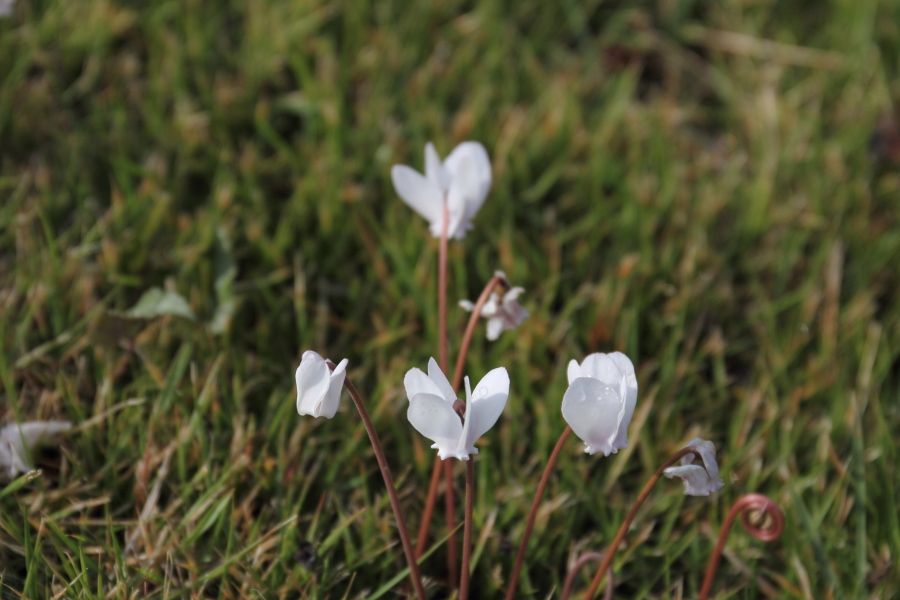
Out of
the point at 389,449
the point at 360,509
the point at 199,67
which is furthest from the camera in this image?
the point at 199,67

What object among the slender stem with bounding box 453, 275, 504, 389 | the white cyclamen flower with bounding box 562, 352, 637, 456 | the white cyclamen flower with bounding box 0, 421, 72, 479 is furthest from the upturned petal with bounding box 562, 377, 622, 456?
the white cyclamen flower with bounding box 0, 421, 72, 479

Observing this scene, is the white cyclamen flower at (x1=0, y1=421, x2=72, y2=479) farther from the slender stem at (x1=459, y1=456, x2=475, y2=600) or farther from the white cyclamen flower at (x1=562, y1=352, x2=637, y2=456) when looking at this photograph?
the white cyclamen flower at (x1=562, y1=352, x2=637, y2=456)

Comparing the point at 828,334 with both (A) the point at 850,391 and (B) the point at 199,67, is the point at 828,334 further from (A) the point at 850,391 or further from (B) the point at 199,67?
(B) the point at 199,67

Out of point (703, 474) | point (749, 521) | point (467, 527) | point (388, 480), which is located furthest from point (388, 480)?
point (749, 521)

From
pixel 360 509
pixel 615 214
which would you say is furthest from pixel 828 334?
pixel 360 509

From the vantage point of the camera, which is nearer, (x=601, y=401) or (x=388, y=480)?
(x=601, y=401)

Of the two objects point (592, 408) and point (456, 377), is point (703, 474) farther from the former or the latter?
point (456, 377)
